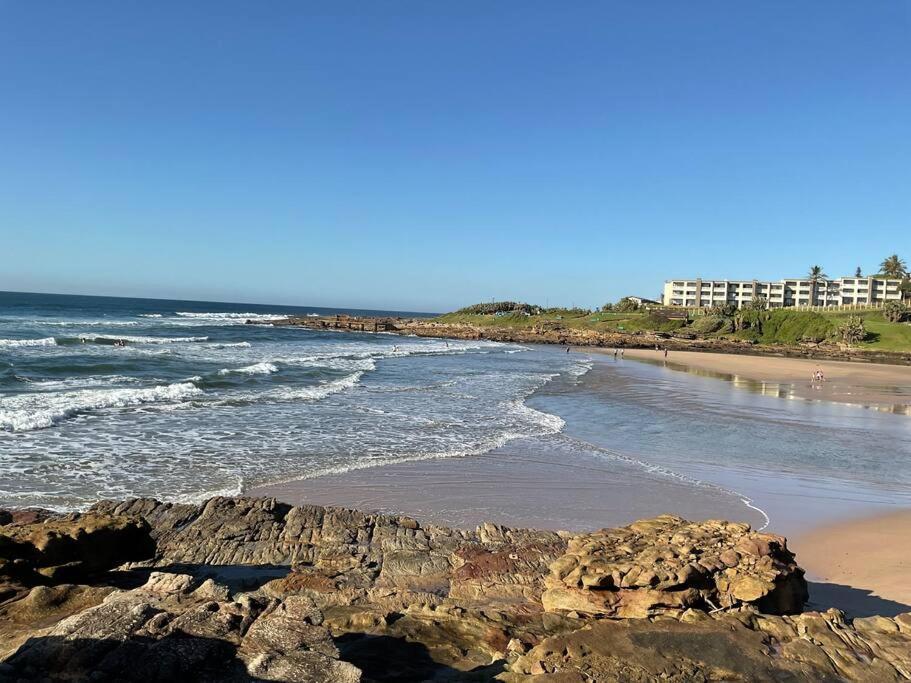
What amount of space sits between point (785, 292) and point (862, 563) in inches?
4829

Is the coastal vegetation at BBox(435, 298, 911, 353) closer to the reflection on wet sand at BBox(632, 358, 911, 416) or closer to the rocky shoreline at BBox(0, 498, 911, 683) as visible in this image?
the reflection on wet sand at BBox(632, 358, 911, 416)

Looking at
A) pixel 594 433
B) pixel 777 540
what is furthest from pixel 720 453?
pixel 777 540

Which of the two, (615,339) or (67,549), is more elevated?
(615,339)

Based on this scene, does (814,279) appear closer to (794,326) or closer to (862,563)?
(794,326)

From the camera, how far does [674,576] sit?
5203mm

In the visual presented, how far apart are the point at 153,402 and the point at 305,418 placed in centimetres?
552

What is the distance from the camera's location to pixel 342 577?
6422 mm

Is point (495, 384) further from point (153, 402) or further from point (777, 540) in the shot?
point (777, 540)

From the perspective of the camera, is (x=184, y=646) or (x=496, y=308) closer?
(x=184, y=646)

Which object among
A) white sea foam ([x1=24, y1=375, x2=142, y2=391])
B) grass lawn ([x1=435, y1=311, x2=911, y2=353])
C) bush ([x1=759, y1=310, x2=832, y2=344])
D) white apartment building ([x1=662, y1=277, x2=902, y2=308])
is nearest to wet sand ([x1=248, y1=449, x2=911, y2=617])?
white sea foam ([x1=24, y1=375, x2=142, y2=391])

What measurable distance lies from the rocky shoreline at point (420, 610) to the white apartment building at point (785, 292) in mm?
114184

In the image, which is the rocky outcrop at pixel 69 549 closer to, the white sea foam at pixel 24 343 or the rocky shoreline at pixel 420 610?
the rocky shoreline at pixel 420 610

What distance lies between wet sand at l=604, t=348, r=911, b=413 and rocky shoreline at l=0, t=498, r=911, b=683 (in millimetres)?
25353

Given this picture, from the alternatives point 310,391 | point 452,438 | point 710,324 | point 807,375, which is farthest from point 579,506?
point 710,324
